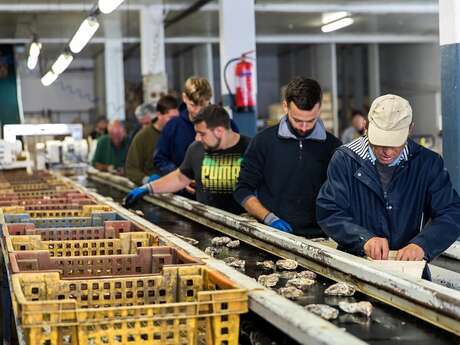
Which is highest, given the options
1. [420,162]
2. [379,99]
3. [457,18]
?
[457,18]

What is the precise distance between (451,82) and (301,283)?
8.62 feet

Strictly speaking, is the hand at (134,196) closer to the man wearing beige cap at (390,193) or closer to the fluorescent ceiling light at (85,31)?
the man wearing beige cap at (390,193)

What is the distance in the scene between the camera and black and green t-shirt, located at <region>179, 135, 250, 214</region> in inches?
187

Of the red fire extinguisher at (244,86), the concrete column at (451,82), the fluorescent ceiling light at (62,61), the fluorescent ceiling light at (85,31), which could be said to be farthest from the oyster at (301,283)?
the fluorescent ceiling light at (62,61)

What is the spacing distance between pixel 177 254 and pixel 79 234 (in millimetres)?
816

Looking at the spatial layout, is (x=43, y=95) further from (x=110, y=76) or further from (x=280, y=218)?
(x=280, y=218)

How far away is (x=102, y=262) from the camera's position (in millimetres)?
2732

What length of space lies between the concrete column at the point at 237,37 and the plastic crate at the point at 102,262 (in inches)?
247

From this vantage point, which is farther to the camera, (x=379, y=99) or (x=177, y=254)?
(x=379, y=99)

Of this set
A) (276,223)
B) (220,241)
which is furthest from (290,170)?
(220,241)

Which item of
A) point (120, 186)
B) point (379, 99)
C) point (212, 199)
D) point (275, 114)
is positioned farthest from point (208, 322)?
point (275, 114)

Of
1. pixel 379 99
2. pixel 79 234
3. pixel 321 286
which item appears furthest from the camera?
pixel 79 234

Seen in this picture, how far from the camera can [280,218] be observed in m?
4.08

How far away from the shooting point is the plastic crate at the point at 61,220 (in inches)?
149
